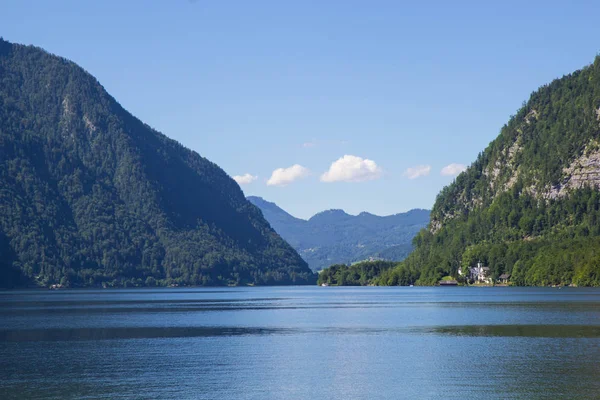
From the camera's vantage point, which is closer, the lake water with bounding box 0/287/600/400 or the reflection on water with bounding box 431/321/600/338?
the lake water with bounding box 0/287/600/400

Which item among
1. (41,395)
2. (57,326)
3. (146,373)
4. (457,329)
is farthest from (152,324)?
(41,395)

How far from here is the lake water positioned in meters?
59.4

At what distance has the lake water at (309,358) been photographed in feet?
195

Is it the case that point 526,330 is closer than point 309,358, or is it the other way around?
point 309,358

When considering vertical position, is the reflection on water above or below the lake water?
above

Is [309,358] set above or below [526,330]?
below

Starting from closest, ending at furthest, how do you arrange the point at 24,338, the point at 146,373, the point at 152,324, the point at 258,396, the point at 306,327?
the point at 258,396, the point at 146,373, the point at 24,338, the point at 306,327, the point at 152,324

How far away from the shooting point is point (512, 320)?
115m

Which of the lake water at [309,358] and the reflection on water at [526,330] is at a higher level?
the reflection on water at [526,330]

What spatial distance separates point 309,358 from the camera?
76.2 meters

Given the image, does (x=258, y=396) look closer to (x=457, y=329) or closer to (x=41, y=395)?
(x=41, y=395)

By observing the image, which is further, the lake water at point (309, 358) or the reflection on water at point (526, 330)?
the reflection on water at point (526, 330)

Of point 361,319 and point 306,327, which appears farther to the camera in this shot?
point 361,319

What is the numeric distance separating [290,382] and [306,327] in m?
49.0
